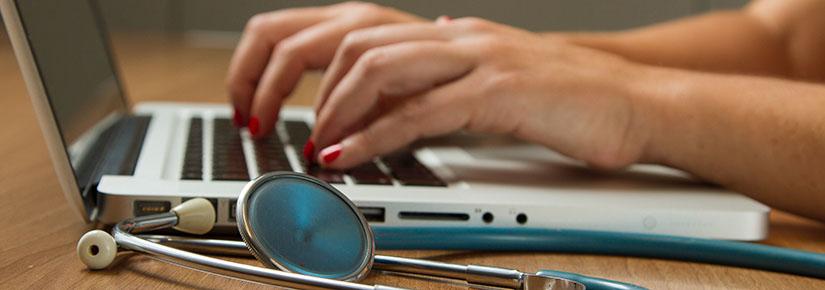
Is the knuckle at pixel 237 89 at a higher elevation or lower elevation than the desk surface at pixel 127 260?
higher

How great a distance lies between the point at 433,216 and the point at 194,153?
22cm

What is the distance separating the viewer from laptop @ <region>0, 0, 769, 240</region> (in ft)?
1.75

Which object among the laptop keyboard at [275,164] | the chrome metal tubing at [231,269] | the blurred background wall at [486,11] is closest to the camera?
the chrome metal tubing at [231,269]

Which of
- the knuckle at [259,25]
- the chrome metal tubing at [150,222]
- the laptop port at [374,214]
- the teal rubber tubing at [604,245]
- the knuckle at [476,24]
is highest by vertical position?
the knuckle at [259,25]

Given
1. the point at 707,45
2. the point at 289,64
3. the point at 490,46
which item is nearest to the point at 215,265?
the point at 490,46

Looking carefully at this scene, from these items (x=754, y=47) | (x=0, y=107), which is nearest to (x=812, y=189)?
(x=754, y=47)

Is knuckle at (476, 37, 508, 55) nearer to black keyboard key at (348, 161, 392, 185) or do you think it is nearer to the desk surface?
black keyboard key at (348, 161, 392, 185)

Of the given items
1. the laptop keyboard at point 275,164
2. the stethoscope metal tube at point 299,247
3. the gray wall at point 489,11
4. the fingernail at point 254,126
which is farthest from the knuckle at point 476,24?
the gray wall at point 489,11

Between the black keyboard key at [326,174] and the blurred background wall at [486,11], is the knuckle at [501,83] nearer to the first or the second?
the black keyboard key at [326,174]

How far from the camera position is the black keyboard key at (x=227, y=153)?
608 mm

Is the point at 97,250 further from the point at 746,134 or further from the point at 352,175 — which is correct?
the point at 746,134

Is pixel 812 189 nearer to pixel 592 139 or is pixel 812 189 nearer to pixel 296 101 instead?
pixel 592 139

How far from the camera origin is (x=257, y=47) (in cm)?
95

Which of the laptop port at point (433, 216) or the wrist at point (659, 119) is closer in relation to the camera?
the laptop port at point (433, 216)
